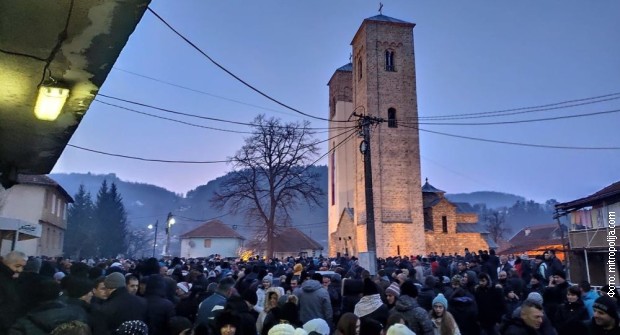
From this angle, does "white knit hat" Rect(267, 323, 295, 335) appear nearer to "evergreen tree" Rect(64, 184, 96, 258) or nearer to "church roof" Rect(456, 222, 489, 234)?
"church roof" Rect(456, 222, 489, 234)

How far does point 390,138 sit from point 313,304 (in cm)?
3354

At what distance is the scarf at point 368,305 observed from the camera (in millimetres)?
5738

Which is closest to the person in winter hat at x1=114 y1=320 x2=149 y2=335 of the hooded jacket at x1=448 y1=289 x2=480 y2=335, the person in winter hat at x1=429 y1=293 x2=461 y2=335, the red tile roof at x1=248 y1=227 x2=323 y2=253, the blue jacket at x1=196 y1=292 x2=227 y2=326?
the blue jacket at x1=196 y1=292 x2=227 y2=326

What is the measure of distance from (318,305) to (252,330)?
2.11 meters

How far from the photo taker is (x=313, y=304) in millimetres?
6965

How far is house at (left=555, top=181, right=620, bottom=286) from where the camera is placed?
23.0 metres

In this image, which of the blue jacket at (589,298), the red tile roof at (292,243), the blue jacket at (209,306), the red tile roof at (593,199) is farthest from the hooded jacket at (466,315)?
the red tile roof at (292,243)

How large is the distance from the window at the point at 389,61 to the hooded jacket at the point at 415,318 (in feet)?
123

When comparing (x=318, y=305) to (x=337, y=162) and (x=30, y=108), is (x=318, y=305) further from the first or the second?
(x=337, y=162)

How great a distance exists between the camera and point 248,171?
36.3m

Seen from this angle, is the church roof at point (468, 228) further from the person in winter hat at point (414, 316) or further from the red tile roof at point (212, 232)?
the person in winter hat at point (414, 316)

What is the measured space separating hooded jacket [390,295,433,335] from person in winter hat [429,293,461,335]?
0.95 feet

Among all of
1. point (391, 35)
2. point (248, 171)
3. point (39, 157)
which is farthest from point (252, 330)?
point (391, 35)

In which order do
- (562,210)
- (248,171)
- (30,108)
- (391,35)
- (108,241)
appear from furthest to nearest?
(108,241) < (391,35) < (248,171) < (562,210) < (30,108)
